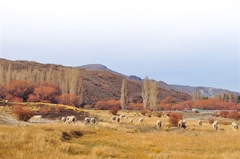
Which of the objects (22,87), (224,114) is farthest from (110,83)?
(224,114)

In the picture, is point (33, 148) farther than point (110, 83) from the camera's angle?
No

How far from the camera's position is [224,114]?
204 ft

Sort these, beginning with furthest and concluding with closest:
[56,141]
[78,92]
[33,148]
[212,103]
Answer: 1. [212,103]
2. [78,92]
3. [56,141]
4. [33,148]

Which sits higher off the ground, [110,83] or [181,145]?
[110,83]

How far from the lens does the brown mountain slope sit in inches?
3740

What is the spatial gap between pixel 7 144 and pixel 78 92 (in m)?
79.4

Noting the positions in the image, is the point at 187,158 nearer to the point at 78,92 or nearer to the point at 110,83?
the point at 78,92

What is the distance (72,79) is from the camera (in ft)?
305

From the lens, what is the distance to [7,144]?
14.4 meters

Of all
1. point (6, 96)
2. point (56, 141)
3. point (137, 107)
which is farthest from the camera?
point (137, 107)

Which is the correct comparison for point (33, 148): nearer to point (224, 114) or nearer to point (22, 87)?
point (224, 114)

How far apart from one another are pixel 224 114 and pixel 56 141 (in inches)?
2051

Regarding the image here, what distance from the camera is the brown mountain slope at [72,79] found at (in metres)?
95.0

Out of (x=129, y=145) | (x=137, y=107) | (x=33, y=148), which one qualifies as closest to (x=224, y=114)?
(x=137, y=107)
